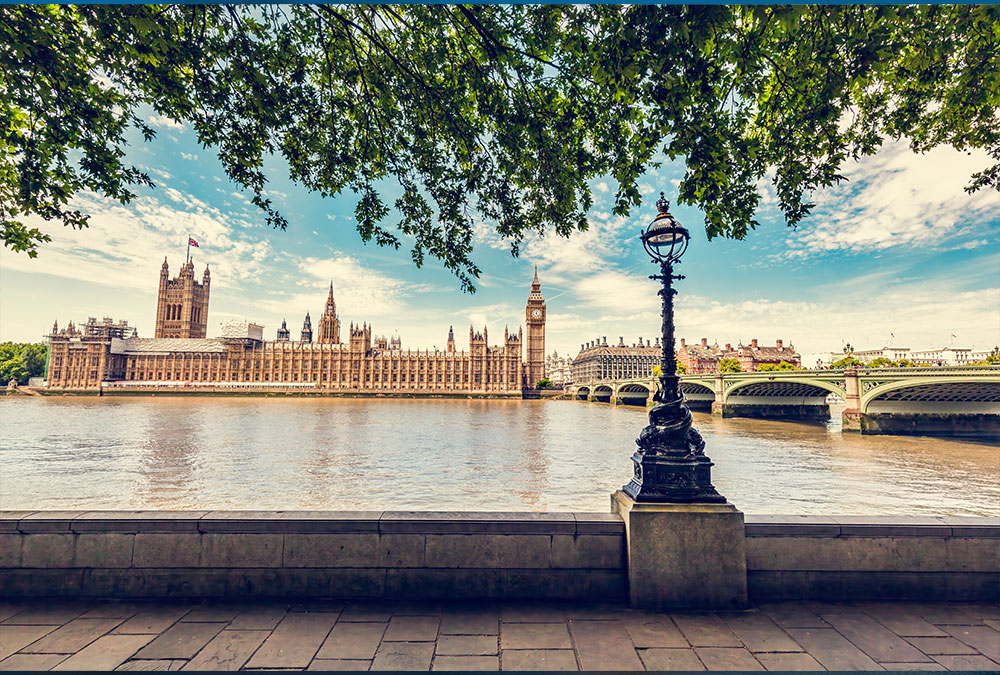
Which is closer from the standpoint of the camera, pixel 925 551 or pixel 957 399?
pixel 925 551

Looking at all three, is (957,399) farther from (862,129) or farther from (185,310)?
(185,310)

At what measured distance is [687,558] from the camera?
3.82m

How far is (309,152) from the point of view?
208 inches

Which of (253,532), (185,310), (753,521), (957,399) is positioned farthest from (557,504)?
(185,310)

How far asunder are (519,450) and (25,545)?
749 inches

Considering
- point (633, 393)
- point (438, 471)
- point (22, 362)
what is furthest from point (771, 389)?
point (22, 362)

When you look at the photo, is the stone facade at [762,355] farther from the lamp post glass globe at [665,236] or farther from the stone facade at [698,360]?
the lamp post glass globe at [665,236]

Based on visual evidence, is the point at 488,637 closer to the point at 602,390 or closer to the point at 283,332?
the point at 602,390

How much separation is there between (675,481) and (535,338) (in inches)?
4843

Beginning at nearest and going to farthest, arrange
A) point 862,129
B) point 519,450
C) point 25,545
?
point 25,545 < point 862,129 < point 519,450

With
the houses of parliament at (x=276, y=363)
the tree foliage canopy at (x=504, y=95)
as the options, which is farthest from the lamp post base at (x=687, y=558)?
the houses of parliament at (x=276, y=363)

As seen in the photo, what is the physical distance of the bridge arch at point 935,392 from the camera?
26297 millimetres

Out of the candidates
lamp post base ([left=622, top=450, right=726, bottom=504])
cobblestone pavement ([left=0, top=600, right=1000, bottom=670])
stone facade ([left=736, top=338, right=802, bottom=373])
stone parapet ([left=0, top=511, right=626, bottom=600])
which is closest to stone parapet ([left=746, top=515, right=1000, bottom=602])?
cobblestone pavement ([left=0, top=600, right=1000, bottom=670])

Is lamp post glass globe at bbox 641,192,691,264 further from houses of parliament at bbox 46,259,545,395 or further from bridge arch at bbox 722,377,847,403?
houses of parliament at bbox 46,259,545,395
